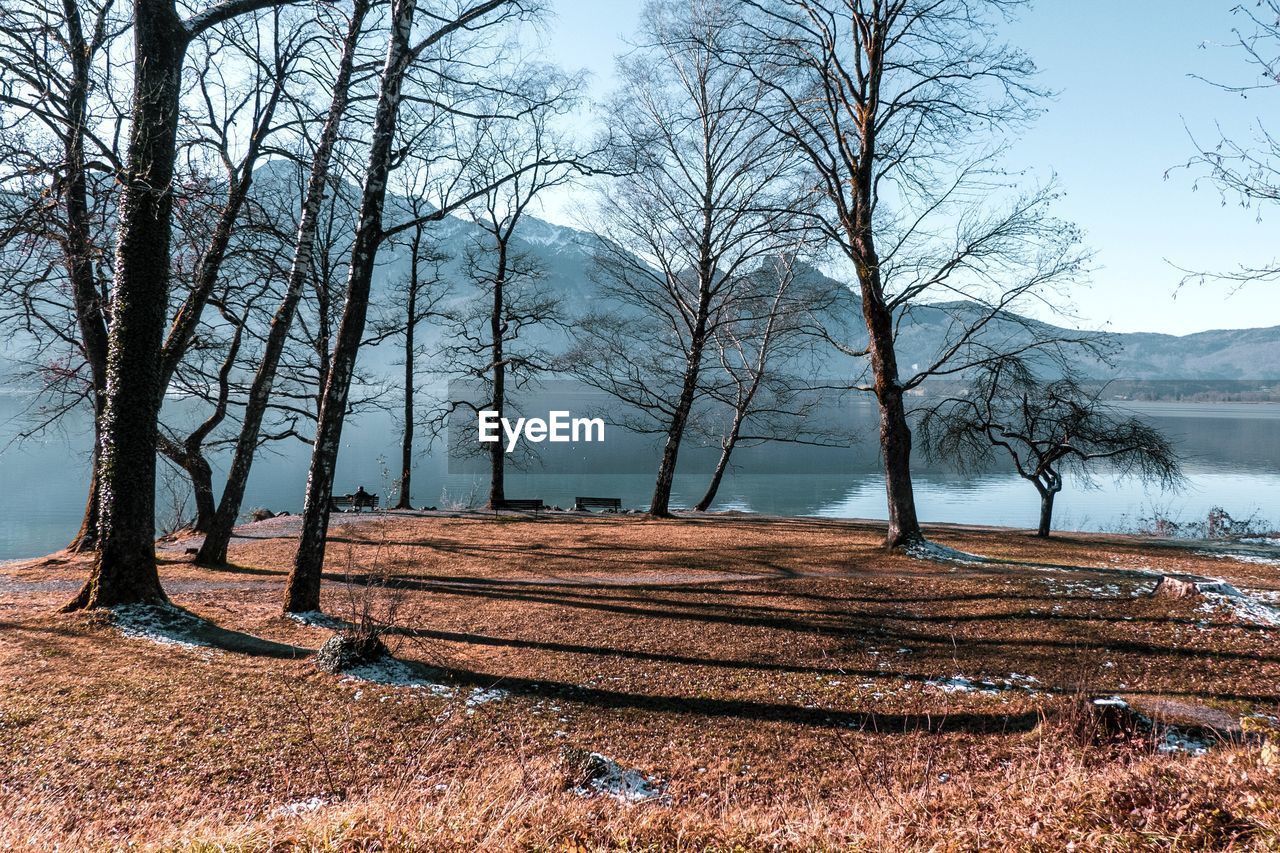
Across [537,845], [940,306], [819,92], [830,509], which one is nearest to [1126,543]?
[940,306]

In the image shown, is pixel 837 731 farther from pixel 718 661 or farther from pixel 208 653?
pixel 208 653

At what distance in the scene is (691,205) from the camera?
18297 millimetres

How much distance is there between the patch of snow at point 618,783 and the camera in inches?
169

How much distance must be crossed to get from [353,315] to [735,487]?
1640 inches

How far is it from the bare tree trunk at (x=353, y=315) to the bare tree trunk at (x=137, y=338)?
1536mm

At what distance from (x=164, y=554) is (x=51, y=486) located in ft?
136

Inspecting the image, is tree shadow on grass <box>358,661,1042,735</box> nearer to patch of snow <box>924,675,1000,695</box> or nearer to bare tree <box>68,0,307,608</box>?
patch of snow <box>924,675,1000,695</box>

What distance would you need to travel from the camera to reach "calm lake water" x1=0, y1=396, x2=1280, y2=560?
33469mm

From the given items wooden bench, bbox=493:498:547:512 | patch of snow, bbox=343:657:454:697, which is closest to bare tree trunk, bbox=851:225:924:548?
patch of snow, bbox=343:657:454:697

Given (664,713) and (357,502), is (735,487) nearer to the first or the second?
(357,502)

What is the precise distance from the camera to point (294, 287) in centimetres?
1098

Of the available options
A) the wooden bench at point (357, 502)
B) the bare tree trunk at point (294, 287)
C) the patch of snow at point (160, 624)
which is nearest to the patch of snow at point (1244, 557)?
the patch of snow at point (160, 624)

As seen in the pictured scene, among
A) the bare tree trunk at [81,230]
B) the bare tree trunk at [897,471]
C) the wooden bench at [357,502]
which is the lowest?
the wooden bench at [357,502]

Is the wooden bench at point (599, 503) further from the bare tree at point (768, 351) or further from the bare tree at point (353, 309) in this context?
the bare tree at point (353, 309)
